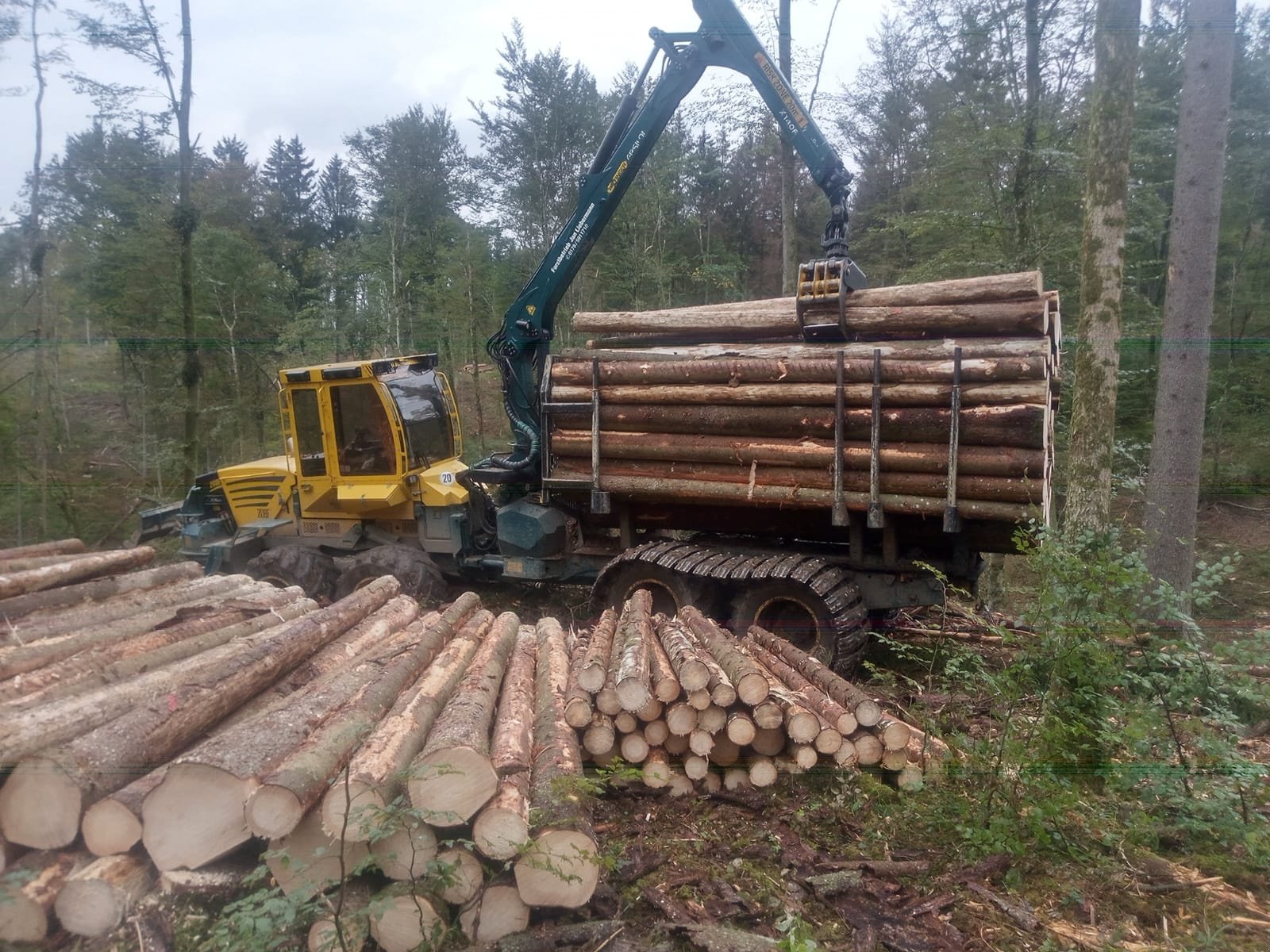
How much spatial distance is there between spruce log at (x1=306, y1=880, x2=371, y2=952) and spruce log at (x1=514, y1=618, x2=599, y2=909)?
1.89 feet

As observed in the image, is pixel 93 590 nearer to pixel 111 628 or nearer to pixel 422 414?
pixel 111 628

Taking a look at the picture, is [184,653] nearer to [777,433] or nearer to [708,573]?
[708,573]

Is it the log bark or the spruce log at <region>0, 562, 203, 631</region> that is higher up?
the log bark

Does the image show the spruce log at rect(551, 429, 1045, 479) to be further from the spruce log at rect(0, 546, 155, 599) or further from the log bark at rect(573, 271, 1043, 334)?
the spruce log at rect(0, 546, 155, 599)

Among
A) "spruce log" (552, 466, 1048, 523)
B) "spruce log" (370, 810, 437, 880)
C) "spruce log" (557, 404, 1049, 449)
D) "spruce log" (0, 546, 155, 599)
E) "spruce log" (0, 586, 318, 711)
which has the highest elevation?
"spruce log" (557, 404, 1049, 449)

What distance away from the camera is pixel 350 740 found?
3.58 metres

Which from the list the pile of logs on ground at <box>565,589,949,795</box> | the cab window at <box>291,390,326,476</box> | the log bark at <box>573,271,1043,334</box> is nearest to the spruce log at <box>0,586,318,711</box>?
the pile of logs on ground at <box>565,589,949,795</box>

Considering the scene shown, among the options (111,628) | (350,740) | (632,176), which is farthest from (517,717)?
(632,176)

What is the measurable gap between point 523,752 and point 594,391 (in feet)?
14.1

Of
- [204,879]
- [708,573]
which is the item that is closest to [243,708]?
[204,879]

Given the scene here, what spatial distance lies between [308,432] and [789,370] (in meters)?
5.27

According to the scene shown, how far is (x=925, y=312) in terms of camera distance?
21.2ft

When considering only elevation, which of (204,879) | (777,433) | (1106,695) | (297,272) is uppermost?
(297,272)

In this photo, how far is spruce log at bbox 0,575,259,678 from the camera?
14.0ft
